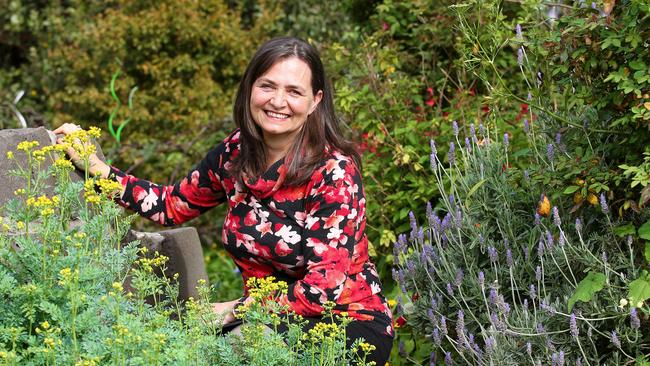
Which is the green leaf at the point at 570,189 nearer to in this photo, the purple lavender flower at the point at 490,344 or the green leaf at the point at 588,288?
the green leaf at the point at 588,288

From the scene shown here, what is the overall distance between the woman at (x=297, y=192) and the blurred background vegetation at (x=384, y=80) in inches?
19.8

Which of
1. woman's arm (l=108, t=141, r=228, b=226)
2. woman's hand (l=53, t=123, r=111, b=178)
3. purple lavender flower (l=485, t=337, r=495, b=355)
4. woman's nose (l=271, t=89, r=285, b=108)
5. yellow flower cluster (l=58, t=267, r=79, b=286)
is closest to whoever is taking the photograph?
yellow flower cluster (l=58, t=267, r=79, b=286)

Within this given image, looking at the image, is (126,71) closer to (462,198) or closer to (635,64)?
(462,198)

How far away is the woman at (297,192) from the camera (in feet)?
10.8

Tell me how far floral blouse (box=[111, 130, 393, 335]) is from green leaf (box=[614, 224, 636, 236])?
0.81 m

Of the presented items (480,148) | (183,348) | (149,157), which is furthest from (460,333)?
(149,157)

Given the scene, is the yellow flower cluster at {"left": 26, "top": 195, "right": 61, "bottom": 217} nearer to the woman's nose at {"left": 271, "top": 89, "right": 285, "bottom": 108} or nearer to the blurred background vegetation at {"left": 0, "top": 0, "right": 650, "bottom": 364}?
the woman's nose at {"left": 271, "top": 89, "right": 285, "bottom": 108}

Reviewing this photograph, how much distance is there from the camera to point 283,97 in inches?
133

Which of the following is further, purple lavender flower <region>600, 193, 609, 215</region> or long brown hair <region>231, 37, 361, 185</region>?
long brown hair <region>231, 37, 361, 185</region>

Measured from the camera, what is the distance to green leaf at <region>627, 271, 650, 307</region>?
115 inches

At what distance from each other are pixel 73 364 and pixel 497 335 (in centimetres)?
137

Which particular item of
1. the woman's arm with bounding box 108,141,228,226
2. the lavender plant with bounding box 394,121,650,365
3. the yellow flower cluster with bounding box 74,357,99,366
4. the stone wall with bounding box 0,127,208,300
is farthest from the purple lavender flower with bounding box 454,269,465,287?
the yellow flower cluster with bounding box 74,357,99,366

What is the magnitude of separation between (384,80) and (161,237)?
5.95 ft

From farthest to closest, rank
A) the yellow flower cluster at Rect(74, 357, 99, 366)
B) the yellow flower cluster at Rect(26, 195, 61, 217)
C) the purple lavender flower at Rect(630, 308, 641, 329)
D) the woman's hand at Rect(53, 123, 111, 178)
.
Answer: the woman's hand at Rect(53, 123, 111, 178)
the purple lavender flower at Rect(630, 308, 641, 329)
the yellow flower cluster at Rect(26, 195, 61, 217)
the yellow flower cluster at Rect(74, 357, 99, 366)
